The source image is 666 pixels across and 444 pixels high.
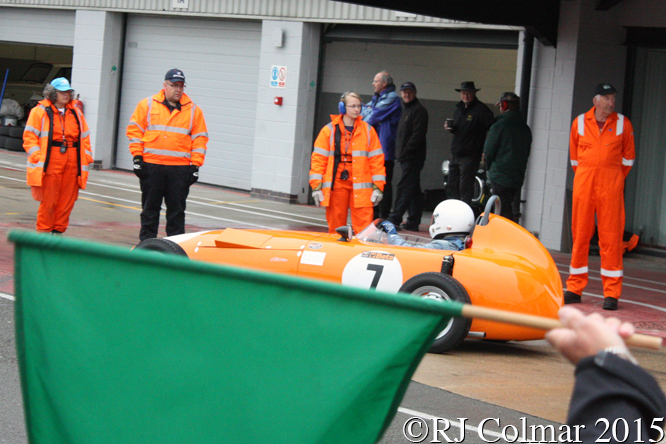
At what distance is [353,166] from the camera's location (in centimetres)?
888

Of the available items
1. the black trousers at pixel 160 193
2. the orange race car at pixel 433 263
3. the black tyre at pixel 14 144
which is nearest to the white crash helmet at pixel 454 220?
the orange race car at pixel 433 263

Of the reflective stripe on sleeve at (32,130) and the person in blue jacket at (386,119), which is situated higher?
the person in blue jacket at (386,119)

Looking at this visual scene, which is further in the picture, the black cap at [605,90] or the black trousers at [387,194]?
the black trousers at [387,194]

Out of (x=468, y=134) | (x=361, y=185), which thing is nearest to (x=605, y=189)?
(x=361, y=185)

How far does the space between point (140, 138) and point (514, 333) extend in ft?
15.6

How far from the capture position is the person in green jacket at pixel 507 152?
10727mm

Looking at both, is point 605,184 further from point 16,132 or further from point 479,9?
point 16,132

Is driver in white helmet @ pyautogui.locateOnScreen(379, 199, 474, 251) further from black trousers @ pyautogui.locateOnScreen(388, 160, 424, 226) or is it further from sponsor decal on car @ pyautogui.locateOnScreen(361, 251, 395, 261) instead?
black trousers @ pyautogui.locateOnScreen(388, 160, 424, 226)

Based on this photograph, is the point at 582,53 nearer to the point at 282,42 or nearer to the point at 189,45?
the point at 282,42

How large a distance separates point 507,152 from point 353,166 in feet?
9.12

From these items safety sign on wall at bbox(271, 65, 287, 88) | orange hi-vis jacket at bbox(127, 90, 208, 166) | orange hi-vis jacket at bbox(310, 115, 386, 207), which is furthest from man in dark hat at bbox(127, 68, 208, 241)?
safety sign on wall at bbox(271, 65, 287, 88)

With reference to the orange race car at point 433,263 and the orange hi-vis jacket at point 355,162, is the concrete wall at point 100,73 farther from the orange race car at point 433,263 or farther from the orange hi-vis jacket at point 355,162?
the orange race car at point 433,263

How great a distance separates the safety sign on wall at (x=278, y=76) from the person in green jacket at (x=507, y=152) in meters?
A: 5.90

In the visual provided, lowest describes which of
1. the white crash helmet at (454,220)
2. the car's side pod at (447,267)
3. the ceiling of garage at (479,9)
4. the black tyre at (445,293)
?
the black tyre at (445,293)
